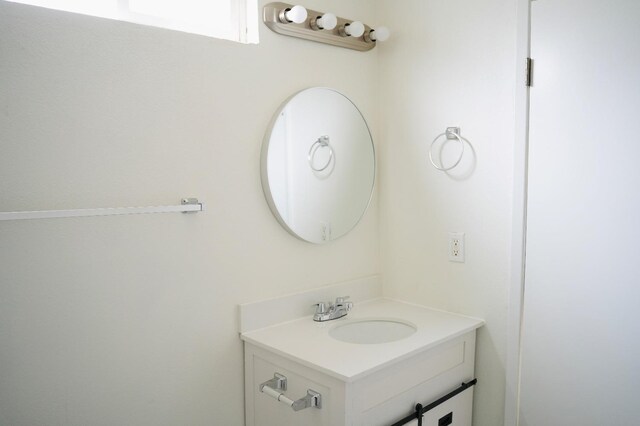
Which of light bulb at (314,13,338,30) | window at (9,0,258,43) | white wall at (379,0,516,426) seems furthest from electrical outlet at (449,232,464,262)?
window at (9,0,258,43)

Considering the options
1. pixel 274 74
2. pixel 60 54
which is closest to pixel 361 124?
pixel 274 74

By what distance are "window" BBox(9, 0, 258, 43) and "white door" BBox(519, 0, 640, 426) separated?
1.01 metres

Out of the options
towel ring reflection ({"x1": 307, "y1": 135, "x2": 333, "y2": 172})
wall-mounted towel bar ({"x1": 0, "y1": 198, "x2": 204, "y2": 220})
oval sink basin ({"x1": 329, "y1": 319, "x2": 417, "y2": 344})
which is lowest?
oval sink basin ({"x1": 329, "y1": 319, "x2": 417, "y2": 344})

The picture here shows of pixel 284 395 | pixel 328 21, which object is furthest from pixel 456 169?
pixel 284 395

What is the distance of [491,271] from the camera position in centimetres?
178

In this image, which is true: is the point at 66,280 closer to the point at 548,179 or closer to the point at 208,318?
the point at 208,318

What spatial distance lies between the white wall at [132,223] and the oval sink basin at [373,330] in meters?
0.26

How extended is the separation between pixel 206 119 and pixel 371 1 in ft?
3.28

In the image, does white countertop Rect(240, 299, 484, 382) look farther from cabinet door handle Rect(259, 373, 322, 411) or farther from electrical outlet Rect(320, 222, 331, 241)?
electrical outlet Rect(320, 222, 331, 241)

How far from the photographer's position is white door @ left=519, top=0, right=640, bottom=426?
146 centimetres

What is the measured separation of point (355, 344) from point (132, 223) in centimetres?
79

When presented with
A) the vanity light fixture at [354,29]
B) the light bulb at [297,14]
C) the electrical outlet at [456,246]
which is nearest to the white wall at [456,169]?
the electrical outlet at [456,246]

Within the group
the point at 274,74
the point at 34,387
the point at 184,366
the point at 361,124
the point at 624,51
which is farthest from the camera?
the point at 361,124

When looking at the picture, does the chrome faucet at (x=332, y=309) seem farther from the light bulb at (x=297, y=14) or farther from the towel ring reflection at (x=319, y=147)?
the light bulb at (x=297, y=14)
